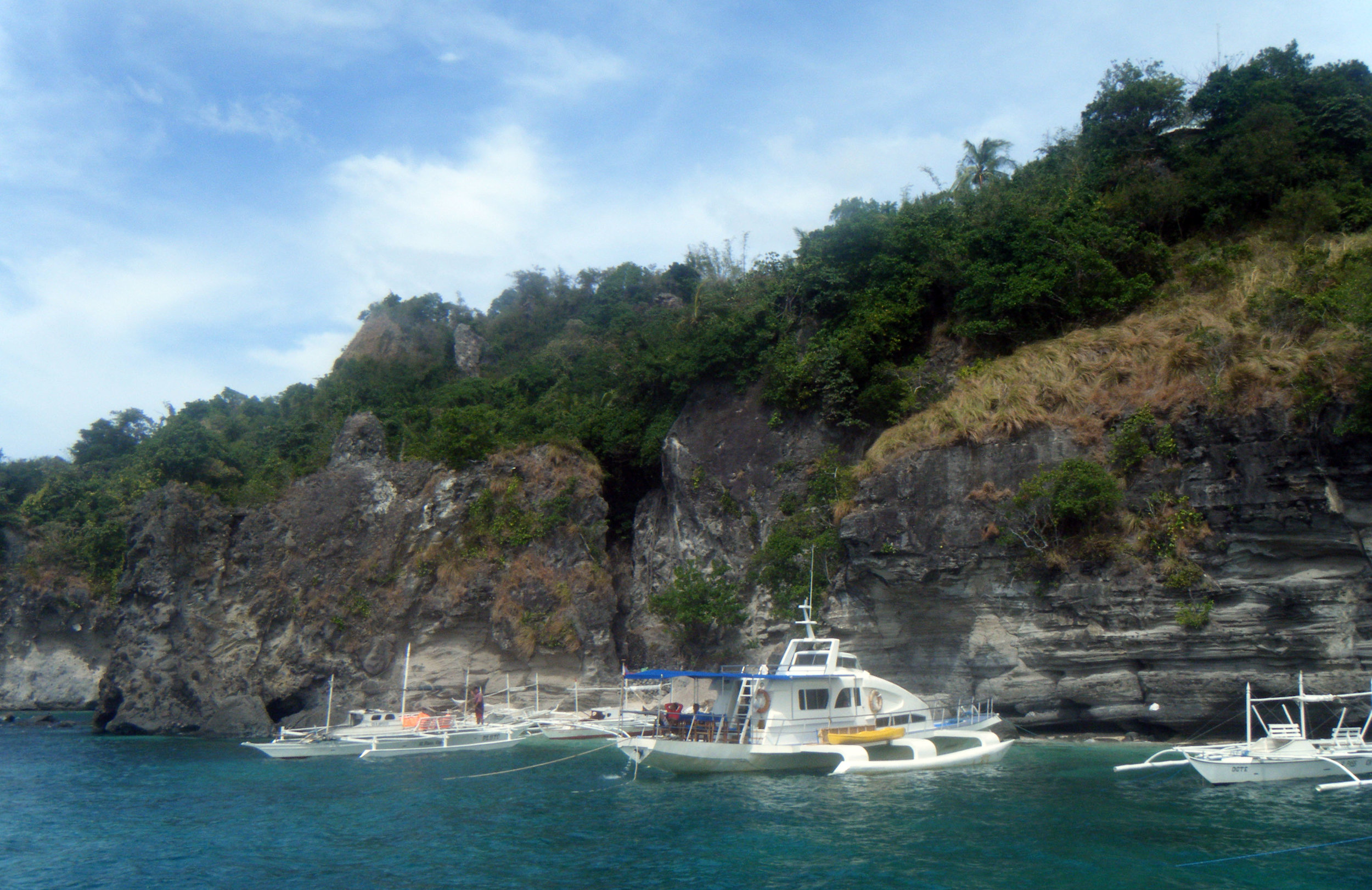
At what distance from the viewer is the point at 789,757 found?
2023 centimetres

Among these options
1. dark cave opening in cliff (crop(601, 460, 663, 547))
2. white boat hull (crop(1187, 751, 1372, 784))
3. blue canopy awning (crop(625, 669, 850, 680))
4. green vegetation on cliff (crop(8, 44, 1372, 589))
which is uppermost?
green vegetation on cliff (crop(8, 44, 1372, 589))

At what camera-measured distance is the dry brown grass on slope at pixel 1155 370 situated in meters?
21.6

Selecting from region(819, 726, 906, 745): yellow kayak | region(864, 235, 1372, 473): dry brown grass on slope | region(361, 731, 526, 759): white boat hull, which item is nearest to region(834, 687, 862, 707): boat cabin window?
region(819, 726, 906, 745): yellow kayak

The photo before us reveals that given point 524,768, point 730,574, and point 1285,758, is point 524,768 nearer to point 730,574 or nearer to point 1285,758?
point 730,574

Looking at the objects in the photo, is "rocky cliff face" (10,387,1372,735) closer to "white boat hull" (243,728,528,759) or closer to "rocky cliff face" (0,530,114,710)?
"rocky cliff face" (0,530,114,710)

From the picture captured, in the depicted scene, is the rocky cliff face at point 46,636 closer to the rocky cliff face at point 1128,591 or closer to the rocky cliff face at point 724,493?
the rocky cliff face at point 724,493

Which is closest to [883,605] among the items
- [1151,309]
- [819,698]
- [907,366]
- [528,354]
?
[819,698]

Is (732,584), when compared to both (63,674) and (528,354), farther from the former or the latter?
(63,674)

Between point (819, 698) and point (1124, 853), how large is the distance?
9.44 meters

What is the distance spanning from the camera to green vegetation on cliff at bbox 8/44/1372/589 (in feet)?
78.1

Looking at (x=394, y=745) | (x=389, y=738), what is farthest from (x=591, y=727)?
(x=389, y=738)

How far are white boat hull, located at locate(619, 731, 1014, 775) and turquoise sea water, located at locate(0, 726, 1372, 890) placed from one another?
359mm

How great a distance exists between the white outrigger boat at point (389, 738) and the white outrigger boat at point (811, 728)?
334 inches

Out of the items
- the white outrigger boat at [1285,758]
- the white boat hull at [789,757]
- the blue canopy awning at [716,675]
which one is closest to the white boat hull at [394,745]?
the white boat hull at [789,757]
